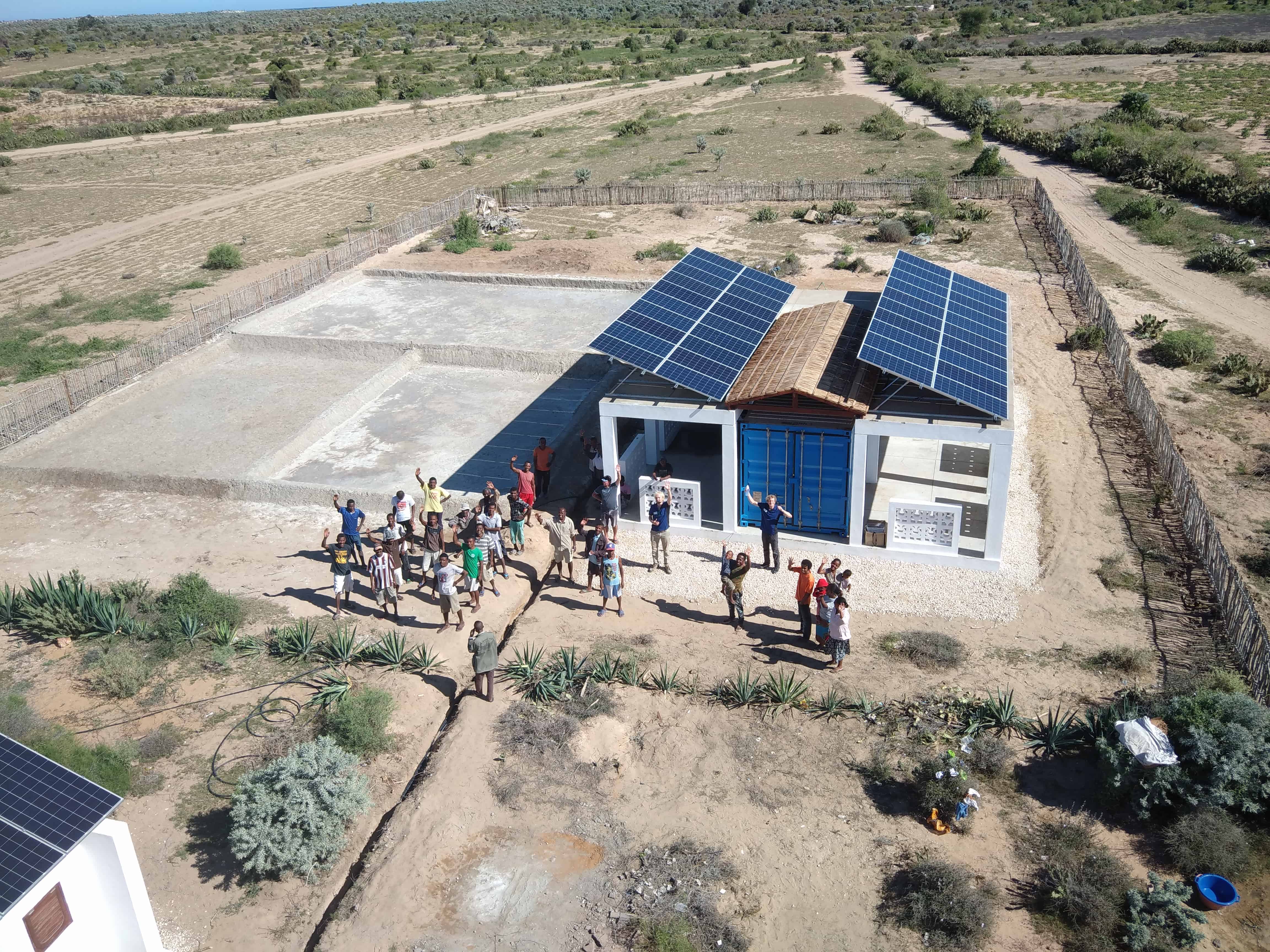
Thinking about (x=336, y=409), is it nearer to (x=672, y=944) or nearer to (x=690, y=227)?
(x=672, y=944)

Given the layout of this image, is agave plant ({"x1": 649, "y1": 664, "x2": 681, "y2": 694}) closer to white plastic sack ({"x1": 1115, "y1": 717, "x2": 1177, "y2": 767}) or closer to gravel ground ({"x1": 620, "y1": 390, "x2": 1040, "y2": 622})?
gravel ground ({"x1": 620, "y1": 390, "x2": 1040, "y2": 622})

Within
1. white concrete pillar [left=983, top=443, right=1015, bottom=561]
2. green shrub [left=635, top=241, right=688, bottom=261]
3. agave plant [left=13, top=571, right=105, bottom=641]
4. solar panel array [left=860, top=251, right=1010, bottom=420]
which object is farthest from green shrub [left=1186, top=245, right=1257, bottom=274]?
agave plant [left=13, top=571, right=105, bottom=641]

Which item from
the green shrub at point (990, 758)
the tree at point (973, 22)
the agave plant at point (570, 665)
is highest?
the tree at point (973, 22)

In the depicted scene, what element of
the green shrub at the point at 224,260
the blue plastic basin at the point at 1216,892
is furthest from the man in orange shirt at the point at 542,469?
the green shrub at the point at 224,260

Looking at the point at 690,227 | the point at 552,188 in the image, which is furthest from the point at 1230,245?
the point at 552,188

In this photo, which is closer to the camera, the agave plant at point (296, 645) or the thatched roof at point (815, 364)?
the agave plant at point (296, 645)

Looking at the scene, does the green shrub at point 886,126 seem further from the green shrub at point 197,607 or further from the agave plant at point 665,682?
the green shrub at point 197,607

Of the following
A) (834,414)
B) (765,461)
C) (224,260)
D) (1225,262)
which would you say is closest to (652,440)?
(765,461)
